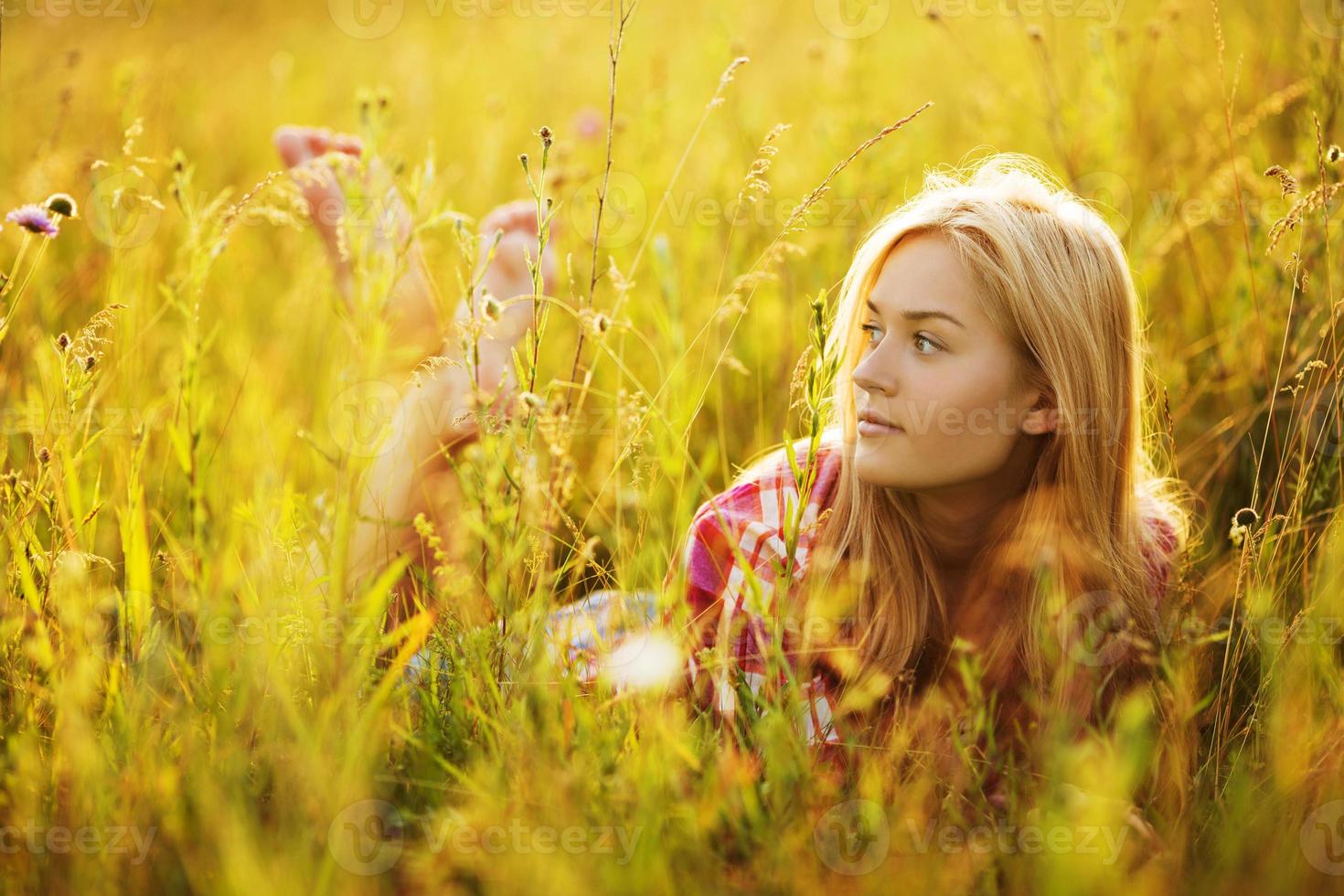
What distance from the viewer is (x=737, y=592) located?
1595 millimetres

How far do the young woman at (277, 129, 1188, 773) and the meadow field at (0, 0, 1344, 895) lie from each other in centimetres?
12

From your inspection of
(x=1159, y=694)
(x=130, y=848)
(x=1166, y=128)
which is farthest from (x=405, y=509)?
(x=1166, y=128)

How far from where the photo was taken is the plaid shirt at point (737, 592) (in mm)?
1402

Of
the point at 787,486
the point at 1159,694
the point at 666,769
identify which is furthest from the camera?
the point at 787,486

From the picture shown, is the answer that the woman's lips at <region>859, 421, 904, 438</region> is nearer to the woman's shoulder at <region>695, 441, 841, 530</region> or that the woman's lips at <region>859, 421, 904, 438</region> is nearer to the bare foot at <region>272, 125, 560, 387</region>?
the woman's shoulder at <region>695, 441, 841, 530</region>

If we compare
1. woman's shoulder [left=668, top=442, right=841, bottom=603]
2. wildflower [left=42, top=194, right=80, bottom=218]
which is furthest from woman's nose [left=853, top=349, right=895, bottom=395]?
wildflower [left=42, top=194, right=80, bottom=218]

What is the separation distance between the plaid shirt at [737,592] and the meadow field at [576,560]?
56 millimetres

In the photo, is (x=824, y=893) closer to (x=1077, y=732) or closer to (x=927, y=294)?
(x=1077, y=732)

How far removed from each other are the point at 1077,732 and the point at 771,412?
1.09 metres

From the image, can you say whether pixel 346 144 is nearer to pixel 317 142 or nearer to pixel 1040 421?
pixel 317 142

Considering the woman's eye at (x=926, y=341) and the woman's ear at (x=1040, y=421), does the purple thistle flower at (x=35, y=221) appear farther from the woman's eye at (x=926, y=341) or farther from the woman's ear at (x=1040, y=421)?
the woman's ear at (x=1040, y=421)

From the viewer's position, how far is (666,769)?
3.67ft

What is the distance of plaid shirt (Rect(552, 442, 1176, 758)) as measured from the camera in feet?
4.60

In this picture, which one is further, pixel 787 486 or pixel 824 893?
pixel 787 486
